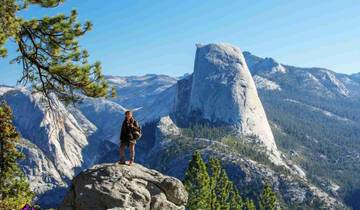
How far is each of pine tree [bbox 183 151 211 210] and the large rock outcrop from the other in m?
54.9

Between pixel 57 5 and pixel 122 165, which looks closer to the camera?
pixel 57 5

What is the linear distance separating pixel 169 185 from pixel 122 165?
2.55 metres

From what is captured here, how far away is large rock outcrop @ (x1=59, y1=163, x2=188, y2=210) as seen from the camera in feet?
71.3

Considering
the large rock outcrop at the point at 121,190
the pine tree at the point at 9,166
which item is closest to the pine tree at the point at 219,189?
the pine tree at the point at 9,166

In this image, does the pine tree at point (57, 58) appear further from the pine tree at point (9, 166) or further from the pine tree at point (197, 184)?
the pine tree at point (197, 184)

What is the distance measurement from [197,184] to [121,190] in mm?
59269

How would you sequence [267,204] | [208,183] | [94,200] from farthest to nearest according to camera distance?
[267,204]
[208,183]
[94,200]

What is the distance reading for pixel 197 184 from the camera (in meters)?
80.3

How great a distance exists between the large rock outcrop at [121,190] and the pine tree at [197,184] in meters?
54.9

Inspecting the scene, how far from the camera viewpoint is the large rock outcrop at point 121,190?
21.7 m

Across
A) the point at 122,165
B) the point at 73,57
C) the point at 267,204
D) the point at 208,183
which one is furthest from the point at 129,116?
the point at 267,204

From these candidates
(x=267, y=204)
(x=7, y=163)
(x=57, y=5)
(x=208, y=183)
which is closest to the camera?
(x=57, y=5)

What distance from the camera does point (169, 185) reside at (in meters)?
24.1

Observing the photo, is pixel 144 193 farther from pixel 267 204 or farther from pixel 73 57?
pixel 267 204
